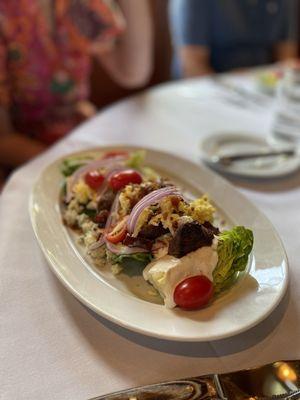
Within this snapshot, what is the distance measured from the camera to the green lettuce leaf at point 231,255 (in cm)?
74

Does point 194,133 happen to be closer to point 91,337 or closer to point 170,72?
point 91,337

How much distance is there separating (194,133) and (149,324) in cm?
79

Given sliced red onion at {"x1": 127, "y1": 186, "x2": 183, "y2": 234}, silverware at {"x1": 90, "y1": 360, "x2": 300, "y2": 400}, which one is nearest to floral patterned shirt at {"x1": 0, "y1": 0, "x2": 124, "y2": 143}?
sliced red onion at {"x1": 127, "y1": 186, "x2": 183, "y2": 234}

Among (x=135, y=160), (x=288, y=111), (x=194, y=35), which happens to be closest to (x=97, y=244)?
(x=135, y=160)

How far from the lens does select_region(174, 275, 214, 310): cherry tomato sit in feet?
2.24

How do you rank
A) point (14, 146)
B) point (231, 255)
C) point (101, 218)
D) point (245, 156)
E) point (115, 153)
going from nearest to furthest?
point (231, 255) → point (101, 218) → point (115, 153) → point (245, 156) → point (14, 146)

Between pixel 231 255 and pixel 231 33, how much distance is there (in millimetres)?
1760

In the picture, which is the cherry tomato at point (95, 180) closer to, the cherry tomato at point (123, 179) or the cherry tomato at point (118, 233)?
the cherry tomato at point (123, 179)

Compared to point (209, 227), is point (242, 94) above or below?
below

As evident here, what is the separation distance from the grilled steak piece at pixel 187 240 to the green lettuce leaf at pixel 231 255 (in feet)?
0.12

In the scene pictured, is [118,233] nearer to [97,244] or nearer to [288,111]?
[97,244]

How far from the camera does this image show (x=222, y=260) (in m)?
0.74

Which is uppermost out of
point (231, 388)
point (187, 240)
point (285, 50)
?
point (187, 240)

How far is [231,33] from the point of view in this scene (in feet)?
7.47
